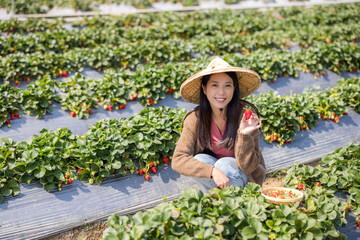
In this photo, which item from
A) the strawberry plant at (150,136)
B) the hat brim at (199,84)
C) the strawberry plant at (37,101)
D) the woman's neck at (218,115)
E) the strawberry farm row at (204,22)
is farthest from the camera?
the strawberry farm row at (204,22)

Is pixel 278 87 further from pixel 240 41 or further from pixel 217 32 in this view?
pixel 217 32

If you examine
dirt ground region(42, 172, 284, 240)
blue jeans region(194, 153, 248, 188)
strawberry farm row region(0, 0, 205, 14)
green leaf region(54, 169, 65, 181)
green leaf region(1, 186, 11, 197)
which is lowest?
dirt ground region(42, 172, 284, 240)

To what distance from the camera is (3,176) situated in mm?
3016

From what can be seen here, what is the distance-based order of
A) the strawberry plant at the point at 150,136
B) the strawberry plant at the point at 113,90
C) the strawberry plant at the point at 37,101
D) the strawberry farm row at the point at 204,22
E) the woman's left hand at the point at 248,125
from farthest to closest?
the strawberry farm row at the point at 204,22 < the strawberry plant at the point at 113,90 < the strawberry plant at the point at 37,101 < the strawberry plant at the point at 150,136 < the woman's left hand at the point at 248,125

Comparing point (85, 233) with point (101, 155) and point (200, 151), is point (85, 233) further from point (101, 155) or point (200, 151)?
point (200, 151)

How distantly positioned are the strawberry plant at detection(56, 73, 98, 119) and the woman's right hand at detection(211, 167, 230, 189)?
2400 millimetres

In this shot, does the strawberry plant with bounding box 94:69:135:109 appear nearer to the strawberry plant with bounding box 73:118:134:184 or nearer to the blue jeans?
the strawberry plant with bounding box 73:118:134:184

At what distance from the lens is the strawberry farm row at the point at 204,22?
281 inches

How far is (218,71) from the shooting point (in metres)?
2.51

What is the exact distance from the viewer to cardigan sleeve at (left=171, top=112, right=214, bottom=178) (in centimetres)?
255

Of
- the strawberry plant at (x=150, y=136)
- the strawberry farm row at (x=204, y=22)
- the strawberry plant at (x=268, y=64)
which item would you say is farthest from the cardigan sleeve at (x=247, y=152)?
the strawberry farm row at (x=204, y=22)

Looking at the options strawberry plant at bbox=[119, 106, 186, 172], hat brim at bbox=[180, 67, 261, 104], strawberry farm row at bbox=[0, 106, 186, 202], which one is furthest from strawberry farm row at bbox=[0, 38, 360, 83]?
hat brim at bbox=[180, 67, 261, 104]

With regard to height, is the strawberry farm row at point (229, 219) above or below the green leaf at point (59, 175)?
above

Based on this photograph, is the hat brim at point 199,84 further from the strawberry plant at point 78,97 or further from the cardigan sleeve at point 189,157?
the strawberry plant at point 78,97
